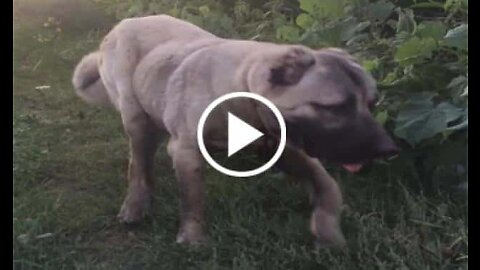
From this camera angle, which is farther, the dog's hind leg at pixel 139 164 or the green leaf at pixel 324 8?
the green leaf at pixel 324 8

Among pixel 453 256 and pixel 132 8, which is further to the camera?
pixel 132 8

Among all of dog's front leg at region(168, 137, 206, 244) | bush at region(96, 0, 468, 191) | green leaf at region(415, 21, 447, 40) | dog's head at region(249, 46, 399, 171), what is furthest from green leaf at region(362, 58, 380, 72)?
dog's front leg at region(168, 137, 206, 244)

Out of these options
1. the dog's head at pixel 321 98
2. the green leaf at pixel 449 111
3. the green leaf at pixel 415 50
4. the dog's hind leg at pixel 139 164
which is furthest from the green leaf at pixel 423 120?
the dog's hind leg at pixel 139 164

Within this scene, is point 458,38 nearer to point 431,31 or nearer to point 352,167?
point 431,31

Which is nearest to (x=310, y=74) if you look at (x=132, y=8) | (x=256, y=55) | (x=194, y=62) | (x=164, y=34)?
(x=256, y=55)

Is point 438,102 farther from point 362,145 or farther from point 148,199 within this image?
point 148,199

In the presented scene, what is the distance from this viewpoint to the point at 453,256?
1632 mm

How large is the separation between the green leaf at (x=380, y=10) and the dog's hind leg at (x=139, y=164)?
54cm

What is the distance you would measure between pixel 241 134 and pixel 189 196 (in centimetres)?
14

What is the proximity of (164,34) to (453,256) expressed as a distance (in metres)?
0.61

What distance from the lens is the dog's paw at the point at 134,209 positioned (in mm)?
1689

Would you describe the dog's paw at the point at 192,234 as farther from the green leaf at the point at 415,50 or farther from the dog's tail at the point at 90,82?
the green leaf at the point at 415,50

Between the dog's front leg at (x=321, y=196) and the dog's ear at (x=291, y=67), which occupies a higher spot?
the dog's ear at (x=291, y=67)

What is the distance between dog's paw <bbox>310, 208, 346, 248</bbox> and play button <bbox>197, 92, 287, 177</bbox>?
12 centimetres
